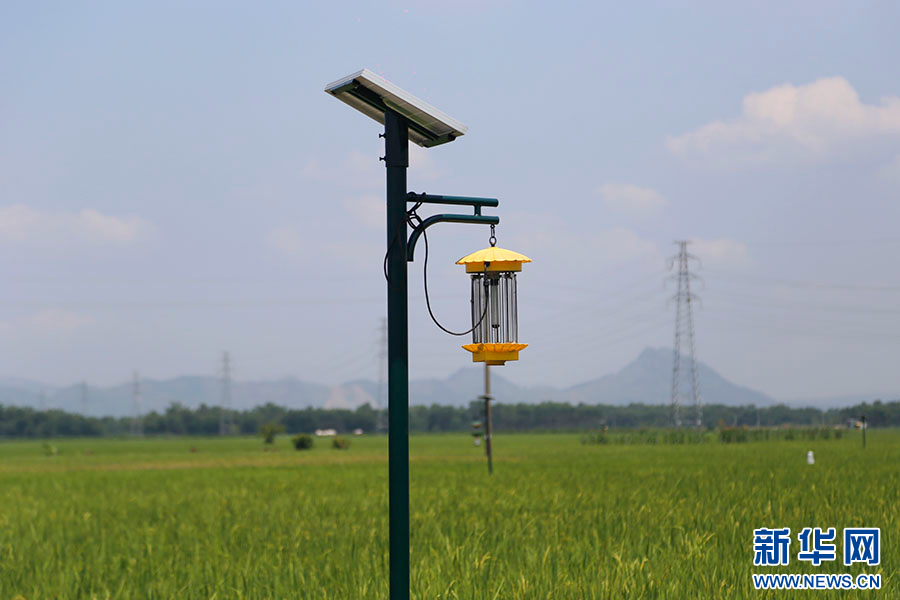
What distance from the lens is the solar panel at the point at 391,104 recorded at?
191 inches

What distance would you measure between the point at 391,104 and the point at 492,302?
4.45ft

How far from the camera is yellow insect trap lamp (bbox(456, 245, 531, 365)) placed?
16.4ft

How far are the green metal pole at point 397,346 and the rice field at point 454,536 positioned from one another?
6.80 ft

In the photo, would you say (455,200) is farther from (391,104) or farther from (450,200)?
(391,104)

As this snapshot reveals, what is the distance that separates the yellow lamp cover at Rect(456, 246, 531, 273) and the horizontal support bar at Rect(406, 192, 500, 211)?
0.29 metres

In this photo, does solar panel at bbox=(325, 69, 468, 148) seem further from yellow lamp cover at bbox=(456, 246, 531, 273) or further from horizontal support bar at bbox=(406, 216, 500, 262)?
yellow lamp cover at bbox=(456, 246, 531, 273)

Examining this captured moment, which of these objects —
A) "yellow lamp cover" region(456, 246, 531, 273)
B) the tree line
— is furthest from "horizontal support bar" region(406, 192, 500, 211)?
the tree line

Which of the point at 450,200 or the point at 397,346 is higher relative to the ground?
the point at 450,200

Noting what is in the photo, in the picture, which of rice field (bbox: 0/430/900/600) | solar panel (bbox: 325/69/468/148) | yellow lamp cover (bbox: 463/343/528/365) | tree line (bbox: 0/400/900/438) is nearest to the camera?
solar panel (bbox: 325/69/468/148)

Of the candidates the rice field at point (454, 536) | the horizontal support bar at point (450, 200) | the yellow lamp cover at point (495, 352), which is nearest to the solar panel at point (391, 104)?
the horizontal support bar at point (450, 200)

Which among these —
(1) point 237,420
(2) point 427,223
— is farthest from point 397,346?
(1) point 237,420

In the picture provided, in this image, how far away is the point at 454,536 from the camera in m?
10.1

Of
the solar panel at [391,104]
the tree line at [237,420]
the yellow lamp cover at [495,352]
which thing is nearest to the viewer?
the solar panel at [391,104]

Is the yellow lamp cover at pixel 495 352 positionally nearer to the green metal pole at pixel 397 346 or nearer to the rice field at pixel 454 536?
the green metal pole at pixel 397 346
